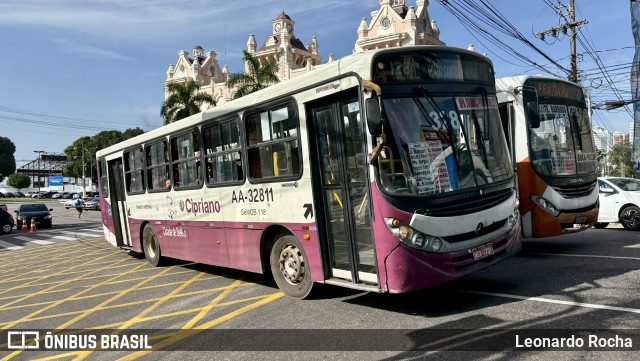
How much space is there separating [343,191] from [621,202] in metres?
10.1

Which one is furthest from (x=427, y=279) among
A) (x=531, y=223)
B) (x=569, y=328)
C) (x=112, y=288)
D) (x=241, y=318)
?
(x=112, y=288)

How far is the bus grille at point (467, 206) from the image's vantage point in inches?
211

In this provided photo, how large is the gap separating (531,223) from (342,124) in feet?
15.1

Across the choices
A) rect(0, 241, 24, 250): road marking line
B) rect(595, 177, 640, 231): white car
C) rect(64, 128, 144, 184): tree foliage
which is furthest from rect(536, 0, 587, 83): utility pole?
rect(64, 128, 144, 184): tree foliage

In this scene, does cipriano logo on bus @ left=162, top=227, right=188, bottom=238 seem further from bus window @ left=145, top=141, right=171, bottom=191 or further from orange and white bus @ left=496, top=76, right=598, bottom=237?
orange and white bus @ left=496, top=76, right=598, bottom=237

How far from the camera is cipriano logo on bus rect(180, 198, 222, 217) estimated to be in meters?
8.38

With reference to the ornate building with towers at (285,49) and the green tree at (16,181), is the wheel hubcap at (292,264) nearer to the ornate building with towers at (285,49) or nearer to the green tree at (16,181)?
the ornate building with towers at (285,49)

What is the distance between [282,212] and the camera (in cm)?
679

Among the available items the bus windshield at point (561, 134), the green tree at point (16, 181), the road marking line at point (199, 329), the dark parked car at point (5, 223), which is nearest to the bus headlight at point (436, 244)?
the road marking line at point (199, 329)

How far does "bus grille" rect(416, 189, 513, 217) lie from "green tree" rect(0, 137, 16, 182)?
4705 inches

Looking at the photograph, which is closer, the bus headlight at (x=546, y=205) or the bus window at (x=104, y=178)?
the bus headlight at (x=546, y=205)

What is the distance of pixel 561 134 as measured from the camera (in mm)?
9086

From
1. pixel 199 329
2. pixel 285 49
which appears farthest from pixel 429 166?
pixel 285 49

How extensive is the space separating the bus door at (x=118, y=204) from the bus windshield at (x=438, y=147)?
9032 mm
